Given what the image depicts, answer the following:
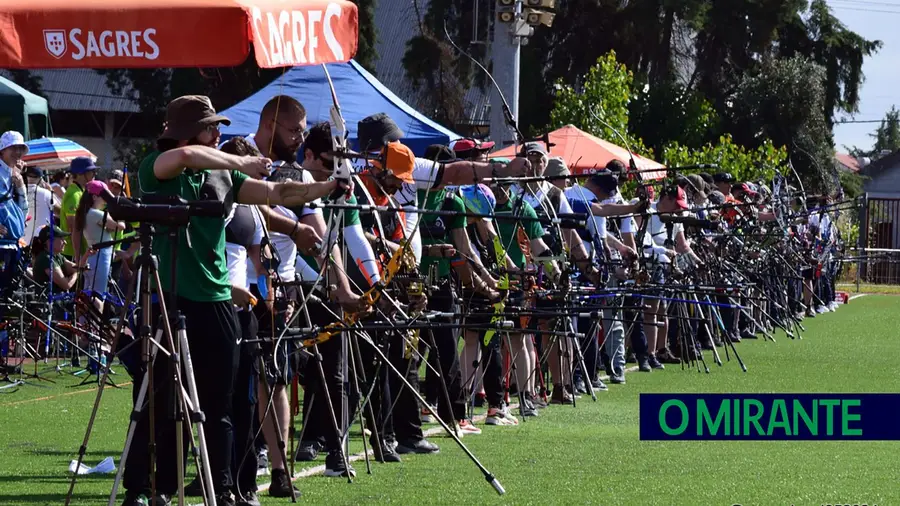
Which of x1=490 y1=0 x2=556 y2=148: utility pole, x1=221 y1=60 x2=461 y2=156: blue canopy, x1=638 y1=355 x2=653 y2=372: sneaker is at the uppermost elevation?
x1=490 y1=0 x2=556 y2=148: utility pole

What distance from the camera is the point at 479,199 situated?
10.6 m

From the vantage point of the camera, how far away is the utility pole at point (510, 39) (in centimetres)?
1722

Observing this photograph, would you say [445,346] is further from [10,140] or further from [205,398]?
[10,140]

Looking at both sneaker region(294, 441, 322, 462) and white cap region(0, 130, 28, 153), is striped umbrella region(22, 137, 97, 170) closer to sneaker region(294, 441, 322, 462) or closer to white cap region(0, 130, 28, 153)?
white cap region(0, 130, 28, 153)

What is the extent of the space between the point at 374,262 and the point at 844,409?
2.75m

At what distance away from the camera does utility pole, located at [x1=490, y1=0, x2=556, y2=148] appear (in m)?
17.2

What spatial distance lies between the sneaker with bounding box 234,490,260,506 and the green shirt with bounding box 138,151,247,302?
1.03 metres

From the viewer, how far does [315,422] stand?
30.0ft

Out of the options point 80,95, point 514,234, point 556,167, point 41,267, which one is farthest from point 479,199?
point 80,95

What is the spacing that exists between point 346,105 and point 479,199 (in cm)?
673

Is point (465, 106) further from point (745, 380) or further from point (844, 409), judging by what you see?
point (844, 409)

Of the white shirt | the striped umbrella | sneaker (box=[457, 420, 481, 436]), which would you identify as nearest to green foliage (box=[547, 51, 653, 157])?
the striped umbrella

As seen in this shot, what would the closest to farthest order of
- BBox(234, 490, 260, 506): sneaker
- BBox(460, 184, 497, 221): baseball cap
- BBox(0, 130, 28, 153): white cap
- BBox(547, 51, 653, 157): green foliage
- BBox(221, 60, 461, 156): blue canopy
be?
BBox(234, 490, 260, 506): sneaker < BBox(460, 184, 497, 221): baseball cap < BBox(0, 130, 28, 153): white cap < BBox(221, 60, 461, 156): blue canopy < BBox(547, 51, 653, 157): green foliage

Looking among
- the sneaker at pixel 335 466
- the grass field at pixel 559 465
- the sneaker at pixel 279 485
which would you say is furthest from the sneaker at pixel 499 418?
the sneaker at pixel 279 485
